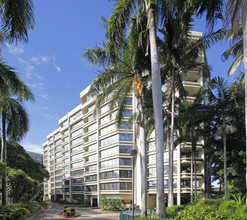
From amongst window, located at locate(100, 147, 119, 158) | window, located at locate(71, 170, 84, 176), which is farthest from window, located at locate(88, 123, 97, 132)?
window, located at locate(71, 170, 84, 176)

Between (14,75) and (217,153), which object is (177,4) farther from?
(217,153)

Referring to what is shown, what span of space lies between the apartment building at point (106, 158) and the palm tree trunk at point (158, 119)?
15468 mm

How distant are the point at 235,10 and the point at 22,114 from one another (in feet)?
69.2

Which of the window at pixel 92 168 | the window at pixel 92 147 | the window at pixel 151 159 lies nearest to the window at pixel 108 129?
the window at pixel 92 147

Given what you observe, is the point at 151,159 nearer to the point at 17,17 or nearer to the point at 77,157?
the point at 77,157

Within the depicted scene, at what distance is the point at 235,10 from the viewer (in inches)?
404

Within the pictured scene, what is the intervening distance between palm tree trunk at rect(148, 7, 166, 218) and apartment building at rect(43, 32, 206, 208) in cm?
1547

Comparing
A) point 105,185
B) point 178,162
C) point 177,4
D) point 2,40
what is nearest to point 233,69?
point 177,4

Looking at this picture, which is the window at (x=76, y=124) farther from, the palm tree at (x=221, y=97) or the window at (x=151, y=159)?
the palm tree at (x=221, y=97)

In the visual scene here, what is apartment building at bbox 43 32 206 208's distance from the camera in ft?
135

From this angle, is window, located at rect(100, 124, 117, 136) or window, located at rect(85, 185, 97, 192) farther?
window, located at rect(85, 185, 97, 192)

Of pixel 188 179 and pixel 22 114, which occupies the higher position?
pixel 22 114

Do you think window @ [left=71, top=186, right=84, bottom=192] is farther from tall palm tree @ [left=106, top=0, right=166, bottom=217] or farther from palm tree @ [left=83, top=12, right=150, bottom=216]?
tall palm tree @ [left=106, top=0, right=166, bottom=217]

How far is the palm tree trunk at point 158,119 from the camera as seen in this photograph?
12.1 m
